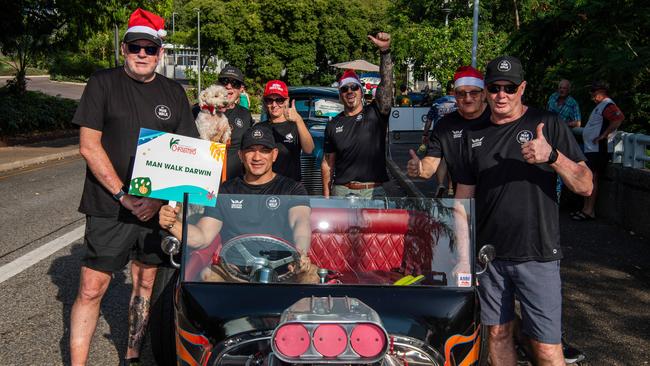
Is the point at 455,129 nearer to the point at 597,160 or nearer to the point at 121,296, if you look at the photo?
the point at 121,296

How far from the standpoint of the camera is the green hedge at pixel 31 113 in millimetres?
24188

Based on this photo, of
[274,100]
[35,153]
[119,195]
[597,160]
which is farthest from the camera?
[35,153]

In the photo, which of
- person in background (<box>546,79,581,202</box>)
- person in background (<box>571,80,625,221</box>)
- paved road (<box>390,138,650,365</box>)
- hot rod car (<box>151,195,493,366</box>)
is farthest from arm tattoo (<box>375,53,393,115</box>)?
person in background (<box>546,79,581,202</box>)

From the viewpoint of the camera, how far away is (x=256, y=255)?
154 inches

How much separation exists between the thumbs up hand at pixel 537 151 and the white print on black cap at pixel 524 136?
0.94ft

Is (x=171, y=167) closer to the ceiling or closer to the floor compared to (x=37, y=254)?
closer to the ceiling

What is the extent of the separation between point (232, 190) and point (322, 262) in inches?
50.2

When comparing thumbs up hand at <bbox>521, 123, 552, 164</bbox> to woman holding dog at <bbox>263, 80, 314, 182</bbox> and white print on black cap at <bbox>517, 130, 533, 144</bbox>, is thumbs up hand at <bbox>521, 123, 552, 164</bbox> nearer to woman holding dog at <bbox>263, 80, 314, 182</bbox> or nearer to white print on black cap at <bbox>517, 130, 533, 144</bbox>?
white print on black cap at <bbox>517, 130, 533, 144</bbox>

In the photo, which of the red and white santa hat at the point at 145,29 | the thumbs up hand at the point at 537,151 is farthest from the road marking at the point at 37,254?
the thumbs up hand at the point at 537,151

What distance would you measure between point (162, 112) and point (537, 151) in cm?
220

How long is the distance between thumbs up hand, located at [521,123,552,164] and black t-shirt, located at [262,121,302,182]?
3.83 m

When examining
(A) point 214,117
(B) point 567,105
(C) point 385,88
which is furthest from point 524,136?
(B) point 567,105

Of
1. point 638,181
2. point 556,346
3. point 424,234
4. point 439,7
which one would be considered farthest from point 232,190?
point 439,7

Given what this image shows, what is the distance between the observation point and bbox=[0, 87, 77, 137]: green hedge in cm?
2419
